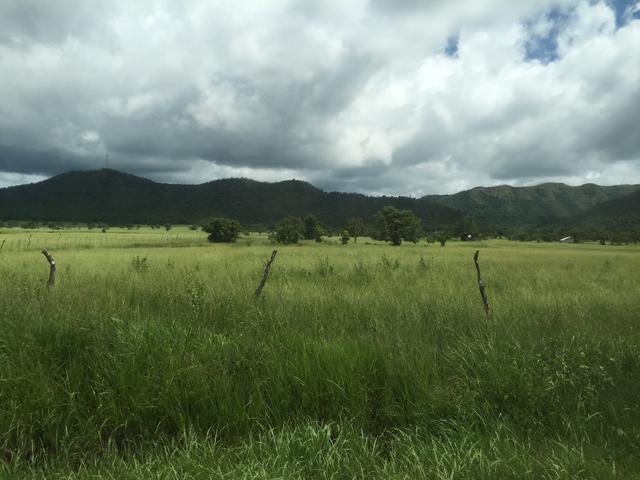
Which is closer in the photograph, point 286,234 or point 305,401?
point 305,401

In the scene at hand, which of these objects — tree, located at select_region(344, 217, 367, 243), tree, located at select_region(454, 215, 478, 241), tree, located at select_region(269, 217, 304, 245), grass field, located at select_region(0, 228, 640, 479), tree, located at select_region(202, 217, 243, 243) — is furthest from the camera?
tree, located at select_region(454, 215, 478, 241)

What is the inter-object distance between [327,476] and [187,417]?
1843 mm

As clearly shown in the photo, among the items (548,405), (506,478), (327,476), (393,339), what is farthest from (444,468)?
(393,339)

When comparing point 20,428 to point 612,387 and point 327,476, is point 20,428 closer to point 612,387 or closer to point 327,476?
point 327,476

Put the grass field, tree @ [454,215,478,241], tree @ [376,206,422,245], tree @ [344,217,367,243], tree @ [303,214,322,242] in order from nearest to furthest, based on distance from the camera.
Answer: the grass field
tree @ [376,206,422,245]
tree @ [303,214,322,242]
tree @ [344,217,367,243]
tree @ [454,215,478,241]

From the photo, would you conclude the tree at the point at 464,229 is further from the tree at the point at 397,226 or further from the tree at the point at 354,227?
the tree at the point at 354,227

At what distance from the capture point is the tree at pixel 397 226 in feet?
288

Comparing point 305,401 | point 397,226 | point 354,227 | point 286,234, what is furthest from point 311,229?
point 305,401

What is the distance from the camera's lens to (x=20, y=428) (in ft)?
13.2

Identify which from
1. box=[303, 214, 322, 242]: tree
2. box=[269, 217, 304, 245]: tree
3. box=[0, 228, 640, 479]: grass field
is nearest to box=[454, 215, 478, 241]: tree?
box=[303, 214, 322, 242]: tree

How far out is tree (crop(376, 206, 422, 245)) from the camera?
87.8 m

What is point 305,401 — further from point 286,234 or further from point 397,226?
point 397,226

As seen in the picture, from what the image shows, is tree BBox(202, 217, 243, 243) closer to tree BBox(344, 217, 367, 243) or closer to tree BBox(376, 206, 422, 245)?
tree BBox(344, 217, 367, 243)

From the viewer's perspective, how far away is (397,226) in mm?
88062
